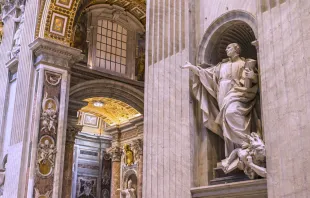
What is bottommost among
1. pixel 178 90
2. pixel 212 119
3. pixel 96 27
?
pixel 212 119

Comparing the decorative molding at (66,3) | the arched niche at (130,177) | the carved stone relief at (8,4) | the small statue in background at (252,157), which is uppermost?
the carved stone relief at (8,4)

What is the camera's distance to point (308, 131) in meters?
5.07

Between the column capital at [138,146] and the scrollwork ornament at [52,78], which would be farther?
the column capital at [138,146]

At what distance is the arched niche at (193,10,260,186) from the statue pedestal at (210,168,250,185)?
0.12 metres

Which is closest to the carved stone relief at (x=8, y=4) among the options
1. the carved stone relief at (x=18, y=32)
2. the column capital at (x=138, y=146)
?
the carved stone relief at (x=18, y=32)

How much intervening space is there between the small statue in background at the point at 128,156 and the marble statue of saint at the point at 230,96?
9.42 m

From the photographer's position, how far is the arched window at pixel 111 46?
15412 millimetres

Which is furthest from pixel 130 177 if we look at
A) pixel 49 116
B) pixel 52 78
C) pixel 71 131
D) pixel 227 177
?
pixel 227 177

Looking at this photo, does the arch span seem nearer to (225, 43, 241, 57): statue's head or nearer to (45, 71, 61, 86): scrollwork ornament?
(45, 71, 61, 86): scrollwork ornament

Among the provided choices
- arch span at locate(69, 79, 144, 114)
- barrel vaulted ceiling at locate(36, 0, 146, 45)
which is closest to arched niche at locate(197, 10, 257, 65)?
barrel vaulted ceiling at locate(36, 0, 146, 45)

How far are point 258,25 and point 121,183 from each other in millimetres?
10993

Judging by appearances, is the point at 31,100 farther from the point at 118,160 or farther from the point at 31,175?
the point at 118,160

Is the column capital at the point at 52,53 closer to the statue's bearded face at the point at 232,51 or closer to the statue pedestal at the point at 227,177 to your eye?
the statue's bearded face at the point at 232,51

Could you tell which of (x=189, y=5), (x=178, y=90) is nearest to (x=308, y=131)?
(x=178, y=90)
